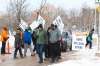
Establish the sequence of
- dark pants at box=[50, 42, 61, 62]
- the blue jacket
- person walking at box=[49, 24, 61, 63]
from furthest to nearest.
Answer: the blue jacket
dark pants at box=[50, 42, 61, 62]
person walking at box=[49, 24, 61, 63]

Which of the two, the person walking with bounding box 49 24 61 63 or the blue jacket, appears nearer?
the person walking with bounding box 49 24 61 63

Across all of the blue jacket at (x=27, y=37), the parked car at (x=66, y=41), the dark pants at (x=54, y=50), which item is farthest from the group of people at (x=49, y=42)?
the parked car at (x=66, y=41)

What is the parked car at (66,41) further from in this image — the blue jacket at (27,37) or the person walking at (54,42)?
the person walking at (54,42)

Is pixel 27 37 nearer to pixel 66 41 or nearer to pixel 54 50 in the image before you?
pixel 54 50

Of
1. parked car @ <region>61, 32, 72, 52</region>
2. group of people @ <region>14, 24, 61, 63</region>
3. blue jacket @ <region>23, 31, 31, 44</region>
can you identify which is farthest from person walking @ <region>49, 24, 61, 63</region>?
parked car @ <region>61, 32, 72, 52</region>

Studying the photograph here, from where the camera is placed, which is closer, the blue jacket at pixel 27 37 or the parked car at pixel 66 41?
the blue jacket at pixel 27 37

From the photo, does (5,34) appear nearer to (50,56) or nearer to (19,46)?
(19,46)

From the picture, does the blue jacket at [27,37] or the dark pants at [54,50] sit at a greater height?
the blue jacket at [27,37]

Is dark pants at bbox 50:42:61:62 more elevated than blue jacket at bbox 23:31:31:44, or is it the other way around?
blue jacket at bbox 23:31:31:44

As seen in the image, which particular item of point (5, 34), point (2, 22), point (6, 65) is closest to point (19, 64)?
point (6, 65)

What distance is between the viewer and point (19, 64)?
1756 cm

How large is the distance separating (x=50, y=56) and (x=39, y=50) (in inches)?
38.9

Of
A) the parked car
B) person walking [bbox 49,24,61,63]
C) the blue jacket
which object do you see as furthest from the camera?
the parked car

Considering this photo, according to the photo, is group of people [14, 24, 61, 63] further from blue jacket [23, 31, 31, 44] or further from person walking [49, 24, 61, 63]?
blue jacket [23, 31, 31, 44]
